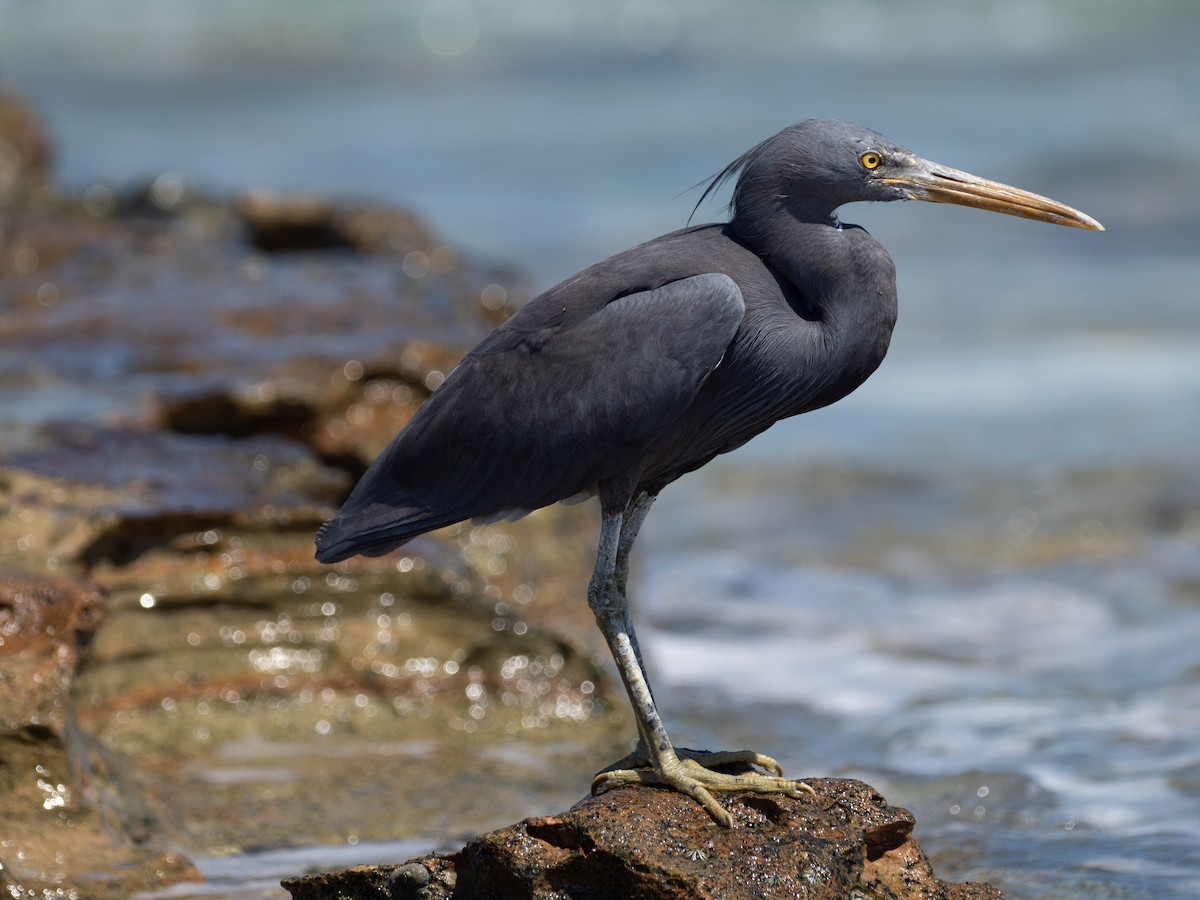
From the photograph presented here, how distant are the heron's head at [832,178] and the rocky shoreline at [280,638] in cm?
160

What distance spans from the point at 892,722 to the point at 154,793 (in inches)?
120

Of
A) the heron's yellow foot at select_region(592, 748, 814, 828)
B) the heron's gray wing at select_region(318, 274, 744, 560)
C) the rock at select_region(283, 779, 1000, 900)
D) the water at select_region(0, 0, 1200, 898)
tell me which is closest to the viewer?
the rock at select_region(283, 779, 1000, 900)

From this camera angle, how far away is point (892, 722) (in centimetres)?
687

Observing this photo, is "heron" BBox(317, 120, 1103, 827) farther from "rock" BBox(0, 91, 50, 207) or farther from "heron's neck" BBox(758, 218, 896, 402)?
"rock" BBox(0, 91, 50, 207)

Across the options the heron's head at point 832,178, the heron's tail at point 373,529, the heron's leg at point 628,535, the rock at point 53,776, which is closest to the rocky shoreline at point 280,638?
the rock at point 53,776

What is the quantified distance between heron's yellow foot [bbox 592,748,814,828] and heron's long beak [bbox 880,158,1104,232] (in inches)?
65.4

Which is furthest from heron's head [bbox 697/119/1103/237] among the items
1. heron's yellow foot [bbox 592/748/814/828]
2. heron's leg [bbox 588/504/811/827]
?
heron's yellow foot [bbox 592/748/814/828]

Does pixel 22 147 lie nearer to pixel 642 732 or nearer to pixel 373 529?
pixel 373 529

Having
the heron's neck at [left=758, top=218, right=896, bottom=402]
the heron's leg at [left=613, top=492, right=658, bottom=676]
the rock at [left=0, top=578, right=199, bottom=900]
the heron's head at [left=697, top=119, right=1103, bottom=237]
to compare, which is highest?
the heron's head at [left=697, top=119, right=1103, bottom=237]

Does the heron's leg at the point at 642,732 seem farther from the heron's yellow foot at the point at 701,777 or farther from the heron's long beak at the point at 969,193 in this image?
the heron's long beak at the point at 969,193

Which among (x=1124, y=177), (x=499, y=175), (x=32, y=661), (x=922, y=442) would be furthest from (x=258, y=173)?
(x=32, y=661)

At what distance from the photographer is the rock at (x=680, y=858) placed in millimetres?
3822

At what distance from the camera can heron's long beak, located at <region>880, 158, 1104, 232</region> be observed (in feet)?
15.0

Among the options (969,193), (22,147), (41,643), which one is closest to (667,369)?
(969,193)
